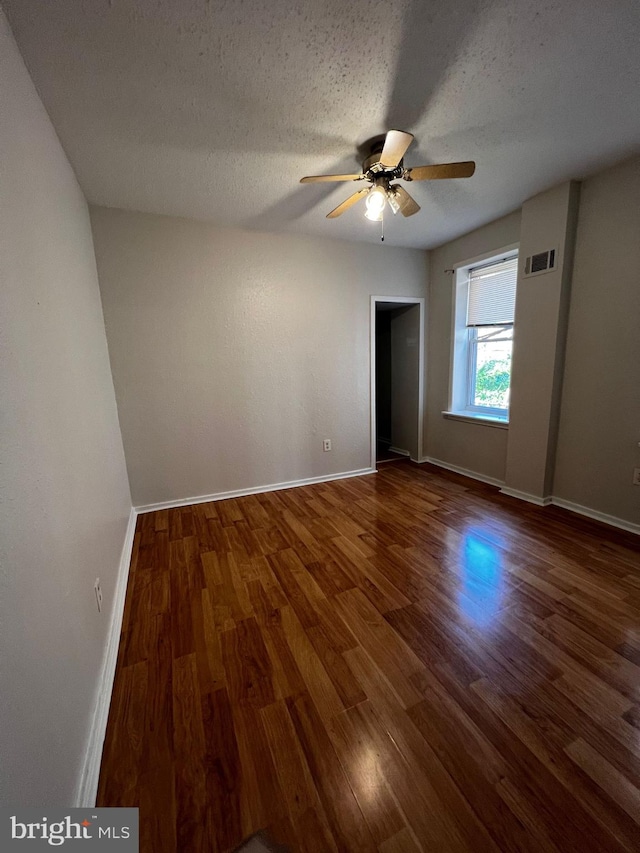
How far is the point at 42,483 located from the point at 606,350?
11.1ft

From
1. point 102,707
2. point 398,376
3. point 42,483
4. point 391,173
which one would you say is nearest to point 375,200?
point 391,173

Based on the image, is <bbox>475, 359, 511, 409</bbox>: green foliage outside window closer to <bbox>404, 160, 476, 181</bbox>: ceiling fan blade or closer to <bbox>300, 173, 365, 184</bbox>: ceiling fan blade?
<bbox>404, 160, 476, 181</bbox>: ceiling fan blade

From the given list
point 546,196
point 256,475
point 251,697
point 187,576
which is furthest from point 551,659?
point 546,196

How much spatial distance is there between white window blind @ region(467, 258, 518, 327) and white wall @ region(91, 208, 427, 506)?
27.1 inches

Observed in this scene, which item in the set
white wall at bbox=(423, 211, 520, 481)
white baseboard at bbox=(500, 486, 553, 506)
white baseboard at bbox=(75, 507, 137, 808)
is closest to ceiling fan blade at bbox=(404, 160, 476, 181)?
white wall at bbox=(423, 211, 520, 481)

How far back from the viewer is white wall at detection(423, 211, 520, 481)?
308cm

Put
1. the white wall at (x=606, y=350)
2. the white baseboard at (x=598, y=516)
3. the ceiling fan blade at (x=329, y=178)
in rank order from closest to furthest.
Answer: the ceiling fan blade at (x=329, y=178) → the white wall at (x=606, y=350) → the white baseboard at (x=598, y=516)

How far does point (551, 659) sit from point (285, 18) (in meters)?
2.76

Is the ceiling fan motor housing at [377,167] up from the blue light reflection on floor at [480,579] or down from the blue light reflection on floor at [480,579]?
up

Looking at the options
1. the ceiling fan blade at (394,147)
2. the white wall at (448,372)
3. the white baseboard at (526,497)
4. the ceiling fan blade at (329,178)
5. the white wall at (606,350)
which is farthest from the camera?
the white wall at (448,372)

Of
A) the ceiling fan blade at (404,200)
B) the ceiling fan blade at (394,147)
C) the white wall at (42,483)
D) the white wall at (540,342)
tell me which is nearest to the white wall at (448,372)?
the white wall at (540,342)

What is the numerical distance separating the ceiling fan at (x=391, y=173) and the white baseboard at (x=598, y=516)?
261cm

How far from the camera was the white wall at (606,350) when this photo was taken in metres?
2.19

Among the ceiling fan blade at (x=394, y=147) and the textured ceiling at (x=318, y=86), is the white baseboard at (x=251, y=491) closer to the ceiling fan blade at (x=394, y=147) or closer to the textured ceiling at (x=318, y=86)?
the textured ceiling at (x=318, y=86)
